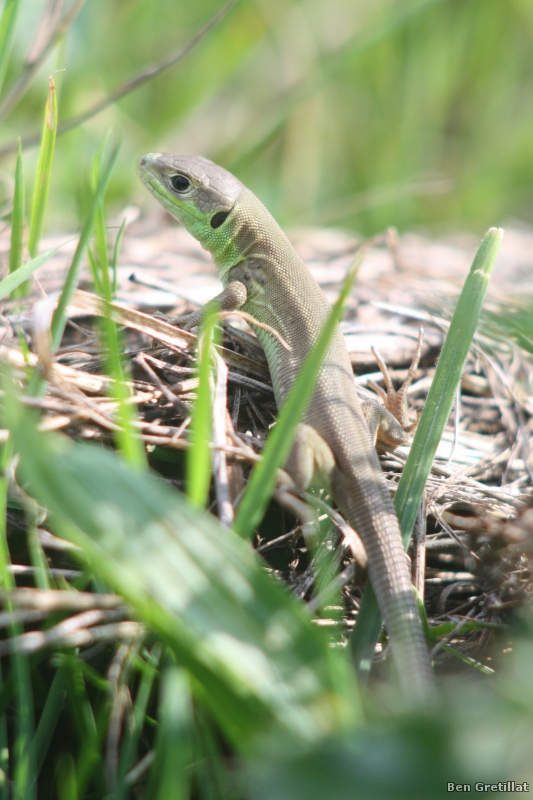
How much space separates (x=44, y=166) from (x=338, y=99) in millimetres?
5284

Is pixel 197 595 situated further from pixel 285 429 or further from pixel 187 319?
pixel 187 319

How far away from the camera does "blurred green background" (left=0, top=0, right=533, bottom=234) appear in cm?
553

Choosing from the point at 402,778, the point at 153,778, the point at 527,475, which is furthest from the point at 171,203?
the point at 402,778

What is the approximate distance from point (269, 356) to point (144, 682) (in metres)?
1.21

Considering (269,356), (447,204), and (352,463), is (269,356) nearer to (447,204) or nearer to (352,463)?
(352,463)

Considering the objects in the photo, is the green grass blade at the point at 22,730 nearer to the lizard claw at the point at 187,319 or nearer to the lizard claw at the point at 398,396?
the lizard claw at the point at 187,319

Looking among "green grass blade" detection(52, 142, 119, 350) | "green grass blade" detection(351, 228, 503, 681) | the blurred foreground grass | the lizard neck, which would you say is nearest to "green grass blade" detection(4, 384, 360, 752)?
the blurred foreground grass

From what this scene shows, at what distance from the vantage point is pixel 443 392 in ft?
6.14

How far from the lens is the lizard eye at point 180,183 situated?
279cm

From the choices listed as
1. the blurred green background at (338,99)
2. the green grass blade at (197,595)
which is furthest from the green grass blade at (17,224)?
the blurred green background at (338,99)

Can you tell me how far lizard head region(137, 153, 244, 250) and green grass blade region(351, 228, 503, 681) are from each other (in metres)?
1.28

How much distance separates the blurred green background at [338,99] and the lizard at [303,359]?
8.81 ft

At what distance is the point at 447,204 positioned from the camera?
6.63m

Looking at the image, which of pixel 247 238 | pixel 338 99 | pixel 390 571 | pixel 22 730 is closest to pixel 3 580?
pixel 22 730
